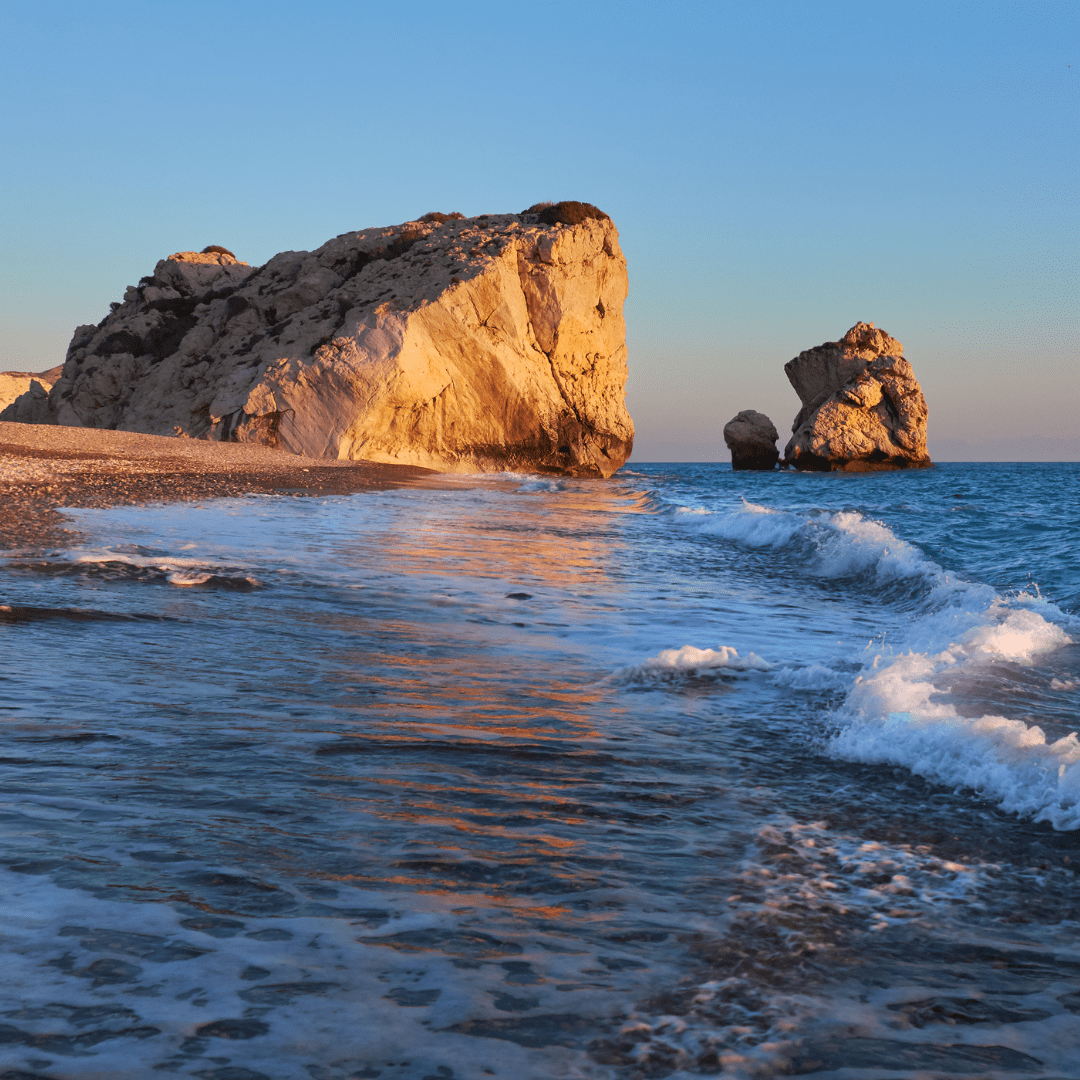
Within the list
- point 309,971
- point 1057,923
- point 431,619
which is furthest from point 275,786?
point 431,619

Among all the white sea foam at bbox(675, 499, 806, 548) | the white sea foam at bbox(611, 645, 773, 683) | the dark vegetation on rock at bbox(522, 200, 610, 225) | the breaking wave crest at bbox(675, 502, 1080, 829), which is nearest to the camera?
the breaking wave crest at bbox(675, 502, 1080, 829)

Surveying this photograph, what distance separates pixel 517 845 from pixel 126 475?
1753 cm

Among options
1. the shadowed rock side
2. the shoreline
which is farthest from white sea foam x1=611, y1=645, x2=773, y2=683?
the shadowed rock side

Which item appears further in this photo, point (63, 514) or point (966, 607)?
point (63, 514)

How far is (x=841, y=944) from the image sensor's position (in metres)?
2.10

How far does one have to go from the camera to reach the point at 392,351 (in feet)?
114

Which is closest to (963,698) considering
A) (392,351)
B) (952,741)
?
(952,741)

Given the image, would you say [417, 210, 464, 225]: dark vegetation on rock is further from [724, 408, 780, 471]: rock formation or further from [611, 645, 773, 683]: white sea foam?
[611, 645, 773, 683]: white sea foam

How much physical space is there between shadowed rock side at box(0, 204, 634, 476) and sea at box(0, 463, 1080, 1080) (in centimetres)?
2967

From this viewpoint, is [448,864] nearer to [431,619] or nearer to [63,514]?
[431,619]

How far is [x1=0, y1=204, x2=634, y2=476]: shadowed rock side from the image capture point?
35031 millimetres

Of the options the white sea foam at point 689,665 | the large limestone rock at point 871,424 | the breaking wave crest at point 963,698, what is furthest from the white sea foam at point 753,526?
the large limestone rock at point 871,424

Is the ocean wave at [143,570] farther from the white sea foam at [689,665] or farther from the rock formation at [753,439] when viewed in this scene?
the rock formation at [753,439]

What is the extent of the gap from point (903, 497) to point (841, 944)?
31.3 m
